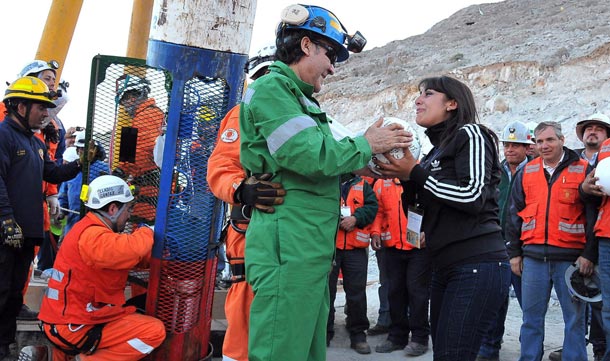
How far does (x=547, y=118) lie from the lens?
2466cm

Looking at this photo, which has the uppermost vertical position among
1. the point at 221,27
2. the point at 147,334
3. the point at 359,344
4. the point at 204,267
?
the point at 221,27

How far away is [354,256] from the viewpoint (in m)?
7.30

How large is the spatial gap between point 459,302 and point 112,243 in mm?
2560

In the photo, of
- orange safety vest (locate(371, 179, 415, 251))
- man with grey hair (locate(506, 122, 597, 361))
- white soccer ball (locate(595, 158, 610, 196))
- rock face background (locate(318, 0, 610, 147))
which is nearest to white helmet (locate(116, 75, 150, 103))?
orange safety vest (locate(371, 179, 415, 251))

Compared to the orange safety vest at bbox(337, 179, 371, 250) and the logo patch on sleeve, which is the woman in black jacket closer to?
the logo patch on sleeve

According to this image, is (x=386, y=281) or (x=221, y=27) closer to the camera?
(x=221, y=27)

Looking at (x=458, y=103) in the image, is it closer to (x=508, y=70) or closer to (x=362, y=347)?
(x=362, y=347)

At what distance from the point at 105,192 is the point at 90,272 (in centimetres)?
60

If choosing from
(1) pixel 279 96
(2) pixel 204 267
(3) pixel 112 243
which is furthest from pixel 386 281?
(1) pixel 279 96

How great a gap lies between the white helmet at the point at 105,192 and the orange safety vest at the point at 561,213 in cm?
343

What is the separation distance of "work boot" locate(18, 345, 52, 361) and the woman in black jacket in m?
3.22

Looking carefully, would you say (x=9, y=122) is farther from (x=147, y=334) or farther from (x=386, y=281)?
(x=386, y=281)

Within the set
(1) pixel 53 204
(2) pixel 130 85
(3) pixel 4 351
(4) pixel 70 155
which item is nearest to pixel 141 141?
(2) pixel 130 85

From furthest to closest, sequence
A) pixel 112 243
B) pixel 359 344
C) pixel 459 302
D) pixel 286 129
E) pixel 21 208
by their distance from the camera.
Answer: pixel 359 344 → pixel 21 208 → pixel 112 243 → pixel 459 302 → pixel 286 129
